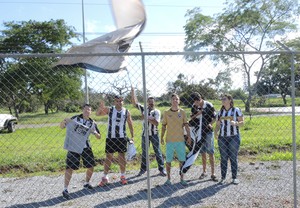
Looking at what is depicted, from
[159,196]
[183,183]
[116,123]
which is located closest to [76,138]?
[116,123]

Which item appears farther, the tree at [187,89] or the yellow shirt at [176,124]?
the yellow shirt at [176,124]

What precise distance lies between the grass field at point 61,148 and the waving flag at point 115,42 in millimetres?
2250

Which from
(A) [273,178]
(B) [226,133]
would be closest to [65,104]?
(B) [226,133]

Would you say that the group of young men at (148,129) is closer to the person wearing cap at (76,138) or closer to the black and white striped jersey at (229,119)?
the person wearing cap at (76,138)

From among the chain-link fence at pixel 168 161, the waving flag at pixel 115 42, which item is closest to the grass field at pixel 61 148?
the chain-link fence at pixel 168 161

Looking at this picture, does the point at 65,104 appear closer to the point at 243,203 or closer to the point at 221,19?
the point at 243,203

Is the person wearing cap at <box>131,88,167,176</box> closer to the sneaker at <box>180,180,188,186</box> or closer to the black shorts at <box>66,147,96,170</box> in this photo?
the sneaker at <box>180,180,188,186</box>

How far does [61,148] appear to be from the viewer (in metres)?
10.5

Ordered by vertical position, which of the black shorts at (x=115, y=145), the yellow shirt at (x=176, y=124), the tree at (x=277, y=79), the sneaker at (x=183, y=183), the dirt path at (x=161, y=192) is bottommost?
the dirt path at (x=161, y=192)

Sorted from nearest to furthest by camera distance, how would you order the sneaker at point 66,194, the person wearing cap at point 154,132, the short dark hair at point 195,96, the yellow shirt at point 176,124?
the sneaker at point 66,194 → the short dark hair at point 195,96 → the yellow shirt at point 176,124 → the person wearing cap at point 154,132

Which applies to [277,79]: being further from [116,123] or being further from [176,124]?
[116,123]

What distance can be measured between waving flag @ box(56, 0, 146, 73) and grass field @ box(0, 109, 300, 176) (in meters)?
2.25

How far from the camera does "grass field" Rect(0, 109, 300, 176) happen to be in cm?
857

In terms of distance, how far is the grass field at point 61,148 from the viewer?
28.1 ft
